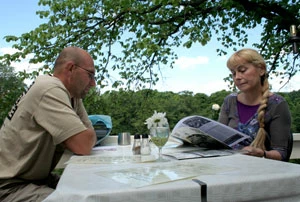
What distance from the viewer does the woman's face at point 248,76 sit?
5.85ft

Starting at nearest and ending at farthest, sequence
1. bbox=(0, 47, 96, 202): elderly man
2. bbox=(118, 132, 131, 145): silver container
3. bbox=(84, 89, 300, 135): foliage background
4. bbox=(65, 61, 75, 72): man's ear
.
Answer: bbox=(0, 47, 96, 202): elderly man
bbox=(65, 61, 75, 72): man's ear
bbox=(118, 132, 131, 145): silver container
bbox=(84, 89, 300, 135): foliage background

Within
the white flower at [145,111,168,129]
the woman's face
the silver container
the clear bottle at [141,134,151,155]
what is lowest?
the silver container

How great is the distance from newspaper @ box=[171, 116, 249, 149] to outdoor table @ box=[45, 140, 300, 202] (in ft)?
1.39

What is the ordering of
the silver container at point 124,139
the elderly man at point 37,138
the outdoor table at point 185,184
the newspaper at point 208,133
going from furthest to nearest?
the silver container at point 124,139 → the newspaper at point 208,133 → the elderly man at point 37,138 → the outdoor table at point 185,184

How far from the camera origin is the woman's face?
178 cm

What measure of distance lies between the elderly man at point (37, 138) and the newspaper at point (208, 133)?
438 millimetres

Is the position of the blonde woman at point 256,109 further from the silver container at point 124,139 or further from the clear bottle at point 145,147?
the silver container at point 124,139

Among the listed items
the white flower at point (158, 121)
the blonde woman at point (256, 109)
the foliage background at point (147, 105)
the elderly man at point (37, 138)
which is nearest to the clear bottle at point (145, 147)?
the white flower at point (158, 121)

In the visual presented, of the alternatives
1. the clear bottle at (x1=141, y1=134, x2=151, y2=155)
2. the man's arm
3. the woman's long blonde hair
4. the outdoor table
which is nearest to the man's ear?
the man's arm

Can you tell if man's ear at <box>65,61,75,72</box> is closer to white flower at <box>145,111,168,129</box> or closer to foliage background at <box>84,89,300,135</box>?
white flower at <box>145,111,168,129</box>

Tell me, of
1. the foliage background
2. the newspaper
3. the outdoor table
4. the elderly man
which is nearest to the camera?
the outdoor table

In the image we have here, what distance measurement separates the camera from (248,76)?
1783 mm

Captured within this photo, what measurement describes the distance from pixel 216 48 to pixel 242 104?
12.4 ft

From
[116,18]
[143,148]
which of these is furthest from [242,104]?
[116,18]
